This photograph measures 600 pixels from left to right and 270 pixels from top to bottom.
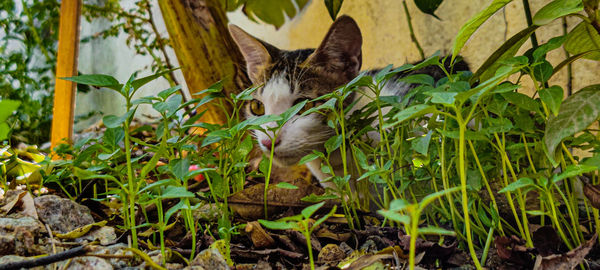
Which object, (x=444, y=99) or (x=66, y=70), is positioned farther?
(x=66, y=70)

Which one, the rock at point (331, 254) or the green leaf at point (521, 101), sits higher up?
the green leaf at point (521, 101)

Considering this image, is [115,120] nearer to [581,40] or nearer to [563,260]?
[563,260]

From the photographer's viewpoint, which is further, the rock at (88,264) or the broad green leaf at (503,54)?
the broad green leaf at (503,54)

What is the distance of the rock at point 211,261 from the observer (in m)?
0.61

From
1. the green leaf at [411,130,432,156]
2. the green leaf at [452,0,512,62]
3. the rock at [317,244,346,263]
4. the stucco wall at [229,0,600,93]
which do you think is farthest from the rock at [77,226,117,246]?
the stucco wall at [229,0,600,93]

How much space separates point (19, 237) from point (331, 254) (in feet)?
1.65

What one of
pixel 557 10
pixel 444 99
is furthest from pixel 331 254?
pixel 557 10

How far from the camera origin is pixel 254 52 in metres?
1.41

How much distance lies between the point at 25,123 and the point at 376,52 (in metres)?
2.68

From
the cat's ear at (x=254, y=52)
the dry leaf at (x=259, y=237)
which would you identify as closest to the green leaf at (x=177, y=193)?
the dry leaf at (x=259, y=237)

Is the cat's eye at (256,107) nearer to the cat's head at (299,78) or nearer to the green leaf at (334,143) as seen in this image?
the cat's head at (299,78)

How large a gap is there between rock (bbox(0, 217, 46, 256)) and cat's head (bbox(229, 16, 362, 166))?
55 centimetres

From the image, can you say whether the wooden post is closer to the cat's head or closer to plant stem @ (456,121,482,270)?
the cat's head

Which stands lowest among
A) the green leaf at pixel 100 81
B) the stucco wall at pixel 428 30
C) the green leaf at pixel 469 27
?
the green leaf at pixel 100 81
